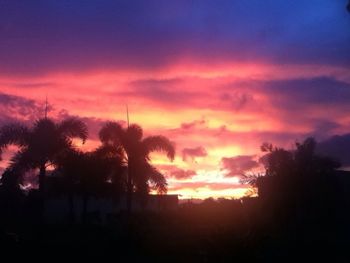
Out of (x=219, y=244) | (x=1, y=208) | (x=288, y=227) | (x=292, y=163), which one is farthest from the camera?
(x=1, y=208)

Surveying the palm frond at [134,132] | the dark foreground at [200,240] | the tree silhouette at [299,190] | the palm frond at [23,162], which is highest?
the palm frond at [134,132]

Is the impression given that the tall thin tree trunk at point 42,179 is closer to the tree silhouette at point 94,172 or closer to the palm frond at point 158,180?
the tree silhouette at point 94,172

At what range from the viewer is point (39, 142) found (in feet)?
102

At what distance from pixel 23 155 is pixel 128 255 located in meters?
12.6

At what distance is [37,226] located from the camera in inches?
1147

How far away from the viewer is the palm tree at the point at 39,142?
30.7 meters

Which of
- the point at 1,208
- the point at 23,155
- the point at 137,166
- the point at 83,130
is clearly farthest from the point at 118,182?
the point at 1,208

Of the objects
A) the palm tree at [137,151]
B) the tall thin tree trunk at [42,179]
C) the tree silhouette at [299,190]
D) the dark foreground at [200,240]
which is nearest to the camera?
the dark foreground at [200,240]

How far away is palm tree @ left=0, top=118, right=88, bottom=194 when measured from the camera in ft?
101

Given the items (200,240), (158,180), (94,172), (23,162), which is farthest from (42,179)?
(200,240)

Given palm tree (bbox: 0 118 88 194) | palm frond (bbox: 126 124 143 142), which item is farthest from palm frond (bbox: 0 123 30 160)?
palm frond (bbox: 126 124 143 142)

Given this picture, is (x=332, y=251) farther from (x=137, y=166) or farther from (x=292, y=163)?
(x=137, y=166)

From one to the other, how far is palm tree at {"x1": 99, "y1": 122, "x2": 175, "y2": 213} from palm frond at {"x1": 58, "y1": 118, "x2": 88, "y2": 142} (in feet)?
10.8

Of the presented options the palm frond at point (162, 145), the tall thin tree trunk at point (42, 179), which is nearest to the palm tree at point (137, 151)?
the palm frond at point (162, 145)
